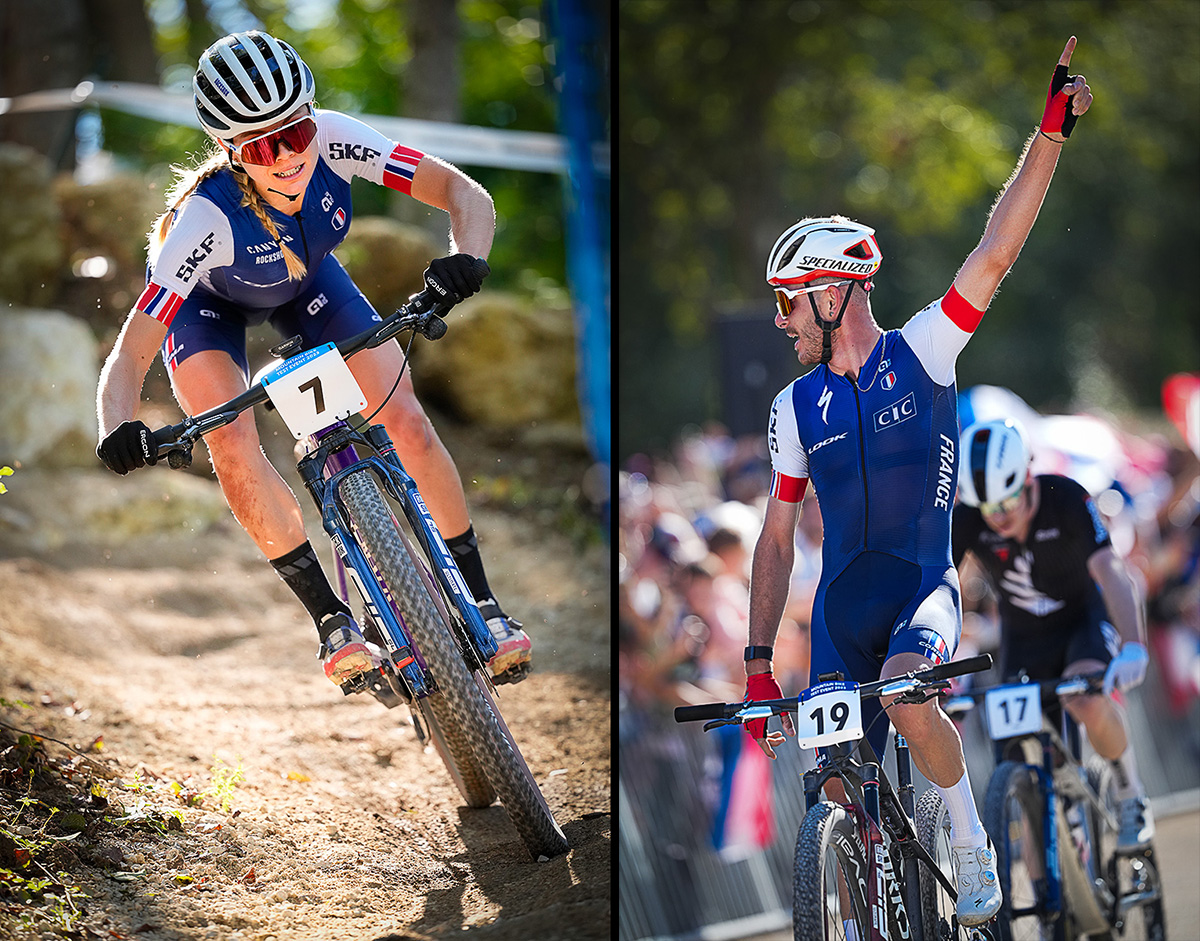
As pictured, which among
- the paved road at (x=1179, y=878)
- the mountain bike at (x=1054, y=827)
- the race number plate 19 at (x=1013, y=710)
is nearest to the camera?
the mountain bike at (x=1054, y=827)

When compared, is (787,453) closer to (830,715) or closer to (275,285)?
(830,715)

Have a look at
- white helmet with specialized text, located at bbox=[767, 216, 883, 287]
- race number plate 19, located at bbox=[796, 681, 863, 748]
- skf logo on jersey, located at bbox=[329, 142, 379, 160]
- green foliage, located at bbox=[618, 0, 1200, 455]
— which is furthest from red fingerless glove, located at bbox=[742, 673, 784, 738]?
green foliage, located at bbox=[618, 0, 1200, 455]

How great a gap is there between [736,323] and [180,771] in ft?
16.6

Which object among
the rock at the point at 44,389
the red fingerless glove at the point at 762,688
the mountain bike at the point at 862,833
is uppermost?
the rock at the point at 44,389

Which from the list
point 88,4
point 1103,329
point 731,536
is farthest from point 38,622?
point 1103,329

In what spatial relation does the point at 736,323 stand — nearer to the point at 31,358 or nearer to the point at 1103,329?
the point at 31,358

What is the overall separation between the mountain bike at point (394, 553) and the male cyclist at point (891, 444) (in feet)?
2.97

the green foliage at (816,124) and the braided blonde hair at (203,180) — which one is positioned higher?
the green foliage at (816,124)

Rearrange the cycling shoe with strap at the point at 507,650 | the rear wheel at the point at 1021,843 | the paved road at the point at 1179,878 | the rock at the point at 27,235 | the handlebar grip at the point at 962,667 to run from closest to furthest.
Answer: the handlebar grip at the point at 962,667 < the cycling shoe with strap at the point at 507,650 < the rear wheel at the point at 1021,843 < the paved road at the point at 1179,878 < the rock at the point at 27,235

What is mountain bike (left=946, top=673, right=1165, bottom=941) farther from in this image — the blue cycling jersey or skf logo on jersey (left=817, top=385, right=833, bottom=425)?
the blue cycling jersey

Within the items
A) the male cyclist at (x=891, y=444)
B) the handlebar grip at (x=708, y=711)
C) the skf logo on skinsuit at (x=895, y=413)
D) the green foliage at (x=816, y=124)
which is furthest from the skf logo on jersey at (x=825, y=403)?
the green foliage at (x=816, y=124)

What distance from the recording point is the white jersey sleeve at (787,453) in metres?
3.79

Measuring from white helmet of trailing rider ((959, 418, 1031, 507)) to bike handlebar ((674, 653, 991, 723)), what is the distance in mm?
1516

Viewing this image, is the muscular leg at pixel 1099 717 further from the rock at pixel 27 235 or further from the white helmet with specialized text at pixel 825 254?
the rock at pixel 27 235
